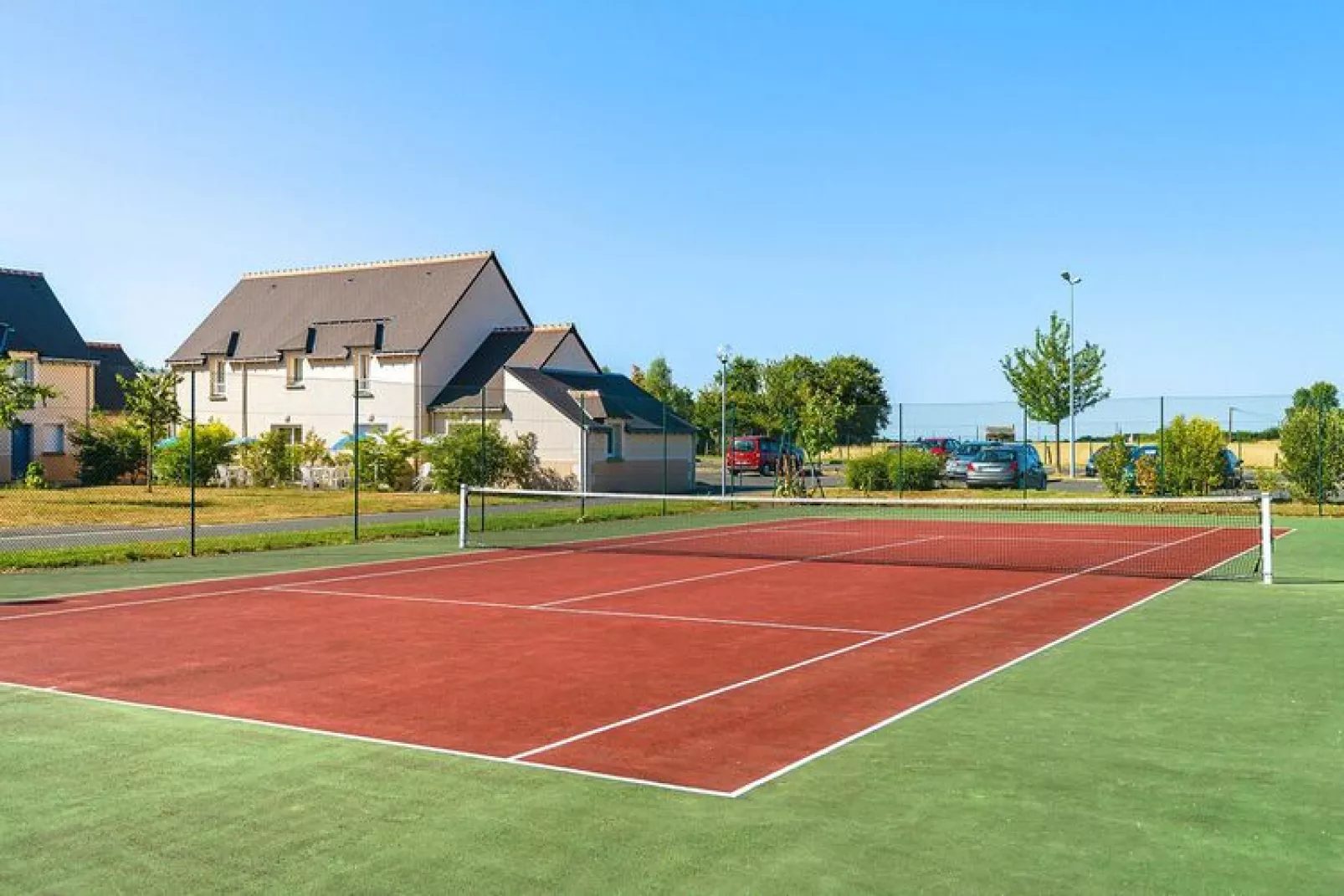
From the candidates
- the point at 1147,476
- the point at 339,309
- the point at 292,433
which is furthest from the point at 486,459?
the point at 1147,476

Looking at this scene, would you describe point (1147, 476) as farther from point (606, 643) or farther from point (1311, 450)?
point (606, 643)

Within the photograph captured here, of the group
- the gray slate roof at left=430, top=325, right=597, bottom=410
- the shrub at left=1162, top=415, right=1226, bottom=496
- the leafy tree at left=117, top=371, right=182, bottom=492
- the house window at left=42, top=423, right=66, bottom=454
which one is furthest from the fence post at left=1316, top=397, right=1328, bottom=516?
the house window at left=42, top=423, right=66, bottom=454

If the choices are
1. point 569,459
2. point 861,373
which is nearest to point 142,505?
point 569,459

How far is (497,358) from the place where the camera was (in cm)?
4447

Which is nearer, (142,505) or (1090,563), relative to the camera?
(1090,563)

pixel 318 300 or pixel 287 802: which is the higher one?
pixel 318 300

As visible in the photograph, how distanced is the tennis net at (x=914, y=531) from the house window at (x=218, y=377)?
1877cm

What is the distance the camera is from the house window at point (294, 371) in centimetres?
4625

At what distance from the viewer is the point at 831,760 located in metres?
6.77

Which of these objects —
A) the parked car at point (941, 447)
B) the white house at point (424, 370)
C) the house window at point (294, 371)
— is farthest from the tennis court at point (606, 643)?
the house window at point (294, 371)

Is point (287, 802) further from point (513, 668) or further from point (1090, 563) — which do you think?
point (1090, 563)

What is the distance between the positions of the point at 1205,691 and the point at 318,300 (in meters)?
44.6

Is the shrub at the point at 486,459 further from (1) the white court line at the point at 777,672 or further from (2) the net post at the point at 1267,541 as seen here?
(2) the net post at the point at 1267,541

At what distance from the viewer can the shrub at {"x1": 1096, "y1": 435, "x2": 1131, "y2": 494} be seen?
1340 inches
